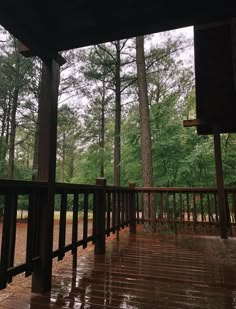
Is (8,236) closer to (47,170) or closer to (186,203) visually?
(47,170)

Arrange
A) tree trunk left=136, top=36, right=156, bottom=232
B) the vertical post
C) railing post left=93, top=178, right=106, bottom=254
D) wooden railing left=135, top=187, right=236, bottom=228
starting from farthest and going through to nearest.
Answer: tree trunk left=136, top=36, right=156, bottom=232
wooden railing left=135, top=187, right=236, bottom=228
the vertical post
railing post left=93, top=178, right=106, bottom=254

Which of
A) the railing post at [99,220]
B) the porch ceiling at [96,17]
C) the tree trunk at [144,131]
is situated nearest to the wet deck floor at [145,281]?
the railing post at [99,220]

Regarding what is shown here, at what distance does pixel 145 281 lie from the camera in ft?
7.57

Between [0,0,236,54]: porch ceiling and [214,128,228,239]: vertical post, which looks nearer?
[0,0,236,54]: porch ceiling

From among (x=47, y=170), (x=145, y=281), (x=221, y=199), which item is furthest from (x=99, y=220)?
(x=221, y=199)

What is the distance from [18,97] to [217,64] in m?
9.64

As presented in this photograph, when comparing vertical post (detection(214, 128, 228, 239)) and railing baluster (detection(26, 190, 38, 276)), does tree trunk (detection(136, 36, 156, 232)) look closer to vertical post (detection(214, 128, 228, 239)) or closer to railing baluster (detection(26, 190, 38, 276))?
vertical post (detection(214, 128, 228, 239))

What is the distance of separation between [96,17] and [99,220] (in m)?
2.52

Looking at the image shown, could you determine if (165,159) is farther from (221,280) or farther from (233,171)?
(221,280)

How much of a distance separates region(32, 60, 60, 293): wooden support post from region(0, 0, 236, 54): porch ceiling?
0.29m

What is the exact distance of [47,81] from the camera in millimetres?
2258

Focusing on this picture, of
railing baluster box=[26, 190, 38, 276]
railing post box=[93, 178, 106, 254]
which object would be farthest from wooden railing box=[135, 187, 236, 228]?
railing baluster box=[26, 190, 38, 276]

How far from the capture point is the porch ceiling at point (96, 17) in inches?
74.1

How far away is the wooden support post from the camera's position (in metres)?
2.04
